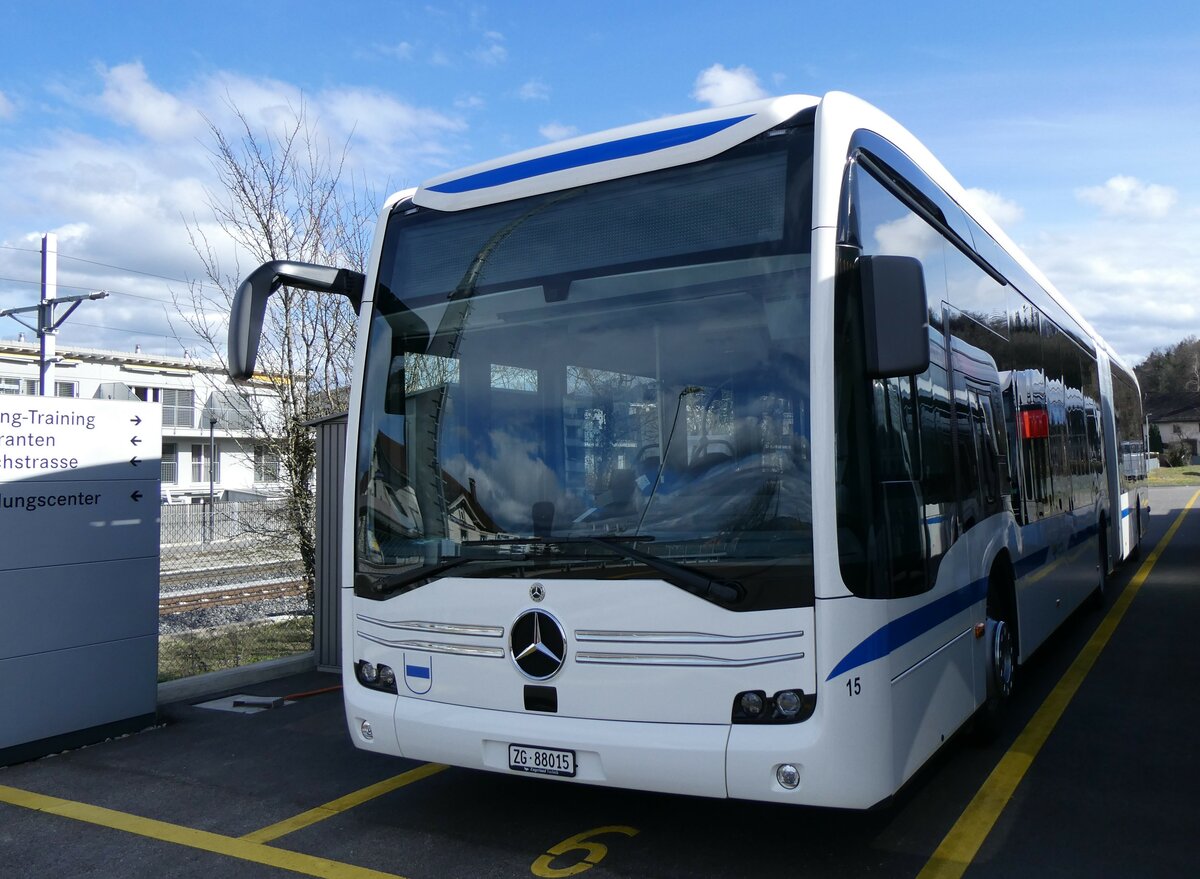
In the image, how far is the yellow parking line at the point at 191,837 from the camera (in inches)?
181

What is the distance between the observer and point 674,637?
4.14 m

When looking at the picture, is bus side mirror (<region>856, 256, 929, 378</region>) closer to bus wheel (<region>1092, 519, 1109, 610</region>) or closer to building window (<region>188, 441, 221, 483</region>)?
bus wheel (<region>1092, 519, 1109, 610</region>)

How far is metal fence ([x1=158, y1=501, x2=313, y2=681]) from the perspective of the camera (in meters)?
12.3

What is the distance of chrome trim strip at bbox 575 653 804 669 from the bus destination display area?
0.54 metres

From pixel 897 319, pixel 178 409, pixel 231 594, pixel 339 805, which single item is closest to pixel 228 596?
pixel 231 594

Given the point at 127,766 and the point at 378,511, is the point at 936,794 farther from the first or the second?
the point at 127,766

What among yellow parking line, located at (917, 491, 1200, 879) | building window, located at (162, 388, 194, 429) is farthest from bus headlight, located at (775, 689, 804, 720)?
building window, located at (162, 388, 194, 429)

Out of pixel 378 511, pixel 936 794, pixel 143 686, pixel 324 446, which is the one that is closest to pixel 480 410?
pixel 378 511

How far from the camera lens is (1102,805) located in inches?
205

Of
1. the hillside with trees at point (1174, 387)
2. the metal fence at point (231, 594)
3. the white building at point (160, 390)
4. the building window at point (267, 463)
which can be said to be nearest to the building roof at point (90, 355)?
the white building at point (160, 390)

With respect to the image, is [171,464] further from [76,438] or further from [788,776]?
[788,776]

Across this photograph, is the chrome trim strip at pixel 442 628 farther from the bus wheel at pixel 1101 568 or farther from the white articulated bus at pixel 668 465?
the bus wheel at pixel 1101 568

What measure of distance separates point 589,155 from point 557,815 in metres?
3.29

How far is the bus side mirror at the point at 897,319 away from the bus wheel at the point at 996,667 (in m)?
2.51
